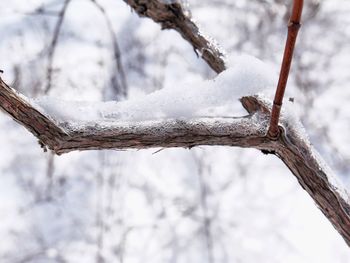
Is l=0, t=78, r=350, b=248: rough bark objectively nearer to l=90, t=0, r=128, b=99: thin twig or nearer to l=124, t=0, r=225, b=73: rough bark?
l=124, t=0, r=225, b=73: rough bark

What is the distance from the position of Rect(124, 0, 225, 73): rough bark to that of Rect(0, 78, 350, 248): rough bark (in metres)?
0.23

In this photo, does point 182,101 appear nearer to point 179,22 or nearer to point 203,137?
point 203,137

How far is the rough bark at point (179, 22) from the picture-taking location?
1117mm

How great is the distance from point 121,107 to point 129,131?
0.04 m

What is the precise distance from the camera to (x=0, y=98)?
714mm

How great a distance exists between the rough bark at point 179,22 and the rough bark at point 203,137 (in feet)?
0.77

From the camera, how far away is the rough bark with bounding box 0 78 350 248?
729 millimetres

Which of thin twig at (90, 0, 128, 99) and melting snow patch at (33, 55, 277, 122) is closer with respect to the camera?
melting snow patch at (33, 55, 277, 122)

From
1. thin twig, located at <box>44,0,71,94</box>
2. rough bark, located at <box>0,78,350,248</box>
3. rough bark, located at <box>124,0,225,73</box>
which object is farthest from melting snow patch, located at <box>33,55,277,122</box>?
thin twig, located at <box>44,0,71,94</box>

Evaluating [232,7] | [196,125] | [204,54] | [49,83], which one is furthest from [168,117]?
[232,7]

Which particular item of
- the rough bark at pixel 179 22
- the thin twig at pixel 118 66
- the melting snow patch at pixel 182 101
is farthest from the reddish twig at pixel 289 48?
the thin twig at pixel 118 66

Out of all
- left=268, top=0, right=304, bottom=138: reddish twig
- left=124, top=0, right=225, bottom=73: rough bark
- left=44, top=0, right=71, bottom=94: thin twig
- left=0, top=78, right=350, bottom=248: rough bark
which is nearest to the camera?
left=268, top=0, right=304, bottom=138: reddish twig

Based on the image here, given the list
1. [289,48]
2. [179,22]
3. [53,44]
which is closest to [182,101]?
[289,48]

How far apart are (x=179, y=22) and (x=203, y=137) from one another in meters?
0.50
